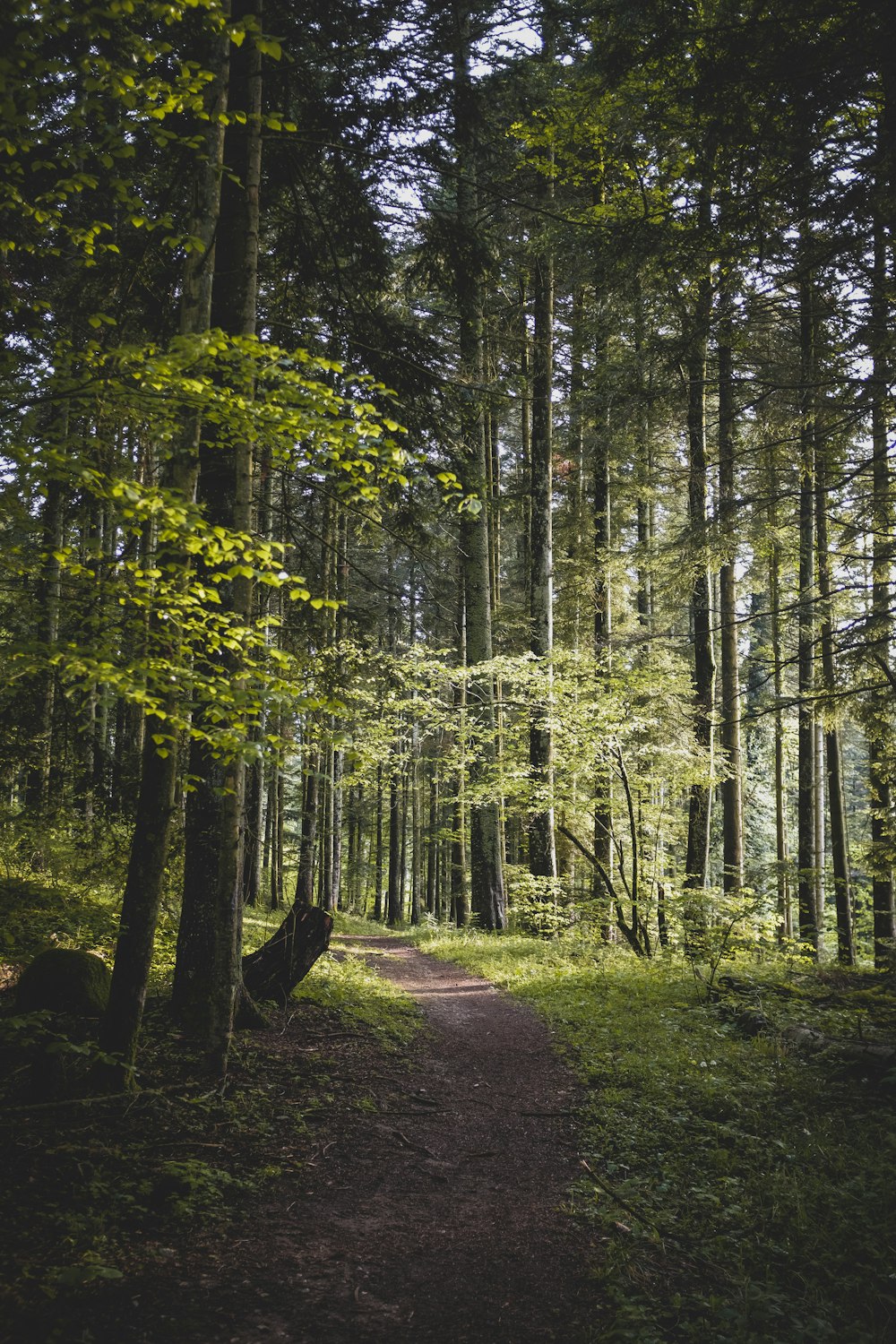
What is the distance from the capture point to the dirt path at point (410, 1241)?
126 inches

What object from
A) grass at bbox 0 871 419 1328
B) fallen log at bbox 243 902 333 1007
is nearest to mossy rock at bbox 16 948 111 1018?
grass at bbox 0 871 419 1328

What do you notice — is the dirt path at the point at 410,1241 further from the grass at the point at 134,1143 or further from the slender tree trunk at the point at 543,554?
the slender tree trunk at the point at 543,554

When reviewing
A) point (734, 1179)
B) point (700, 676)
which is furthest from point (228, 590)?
point (700, 676)

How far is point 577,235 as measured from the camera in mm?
8977

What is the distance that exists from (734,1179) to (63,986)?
191 inches

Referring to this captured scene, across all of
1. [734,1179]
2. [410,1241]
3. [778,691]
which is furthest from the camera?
[778,691]

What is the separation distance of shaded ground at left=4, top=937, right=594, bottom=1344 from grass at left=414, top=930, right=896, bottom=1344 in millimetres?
290

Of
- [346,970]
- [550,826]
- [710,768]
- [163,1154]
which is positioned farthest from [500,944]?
[163,1154]

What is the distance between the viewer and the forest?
4262 millimetres

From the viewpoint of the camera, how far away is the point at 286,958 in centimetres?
753

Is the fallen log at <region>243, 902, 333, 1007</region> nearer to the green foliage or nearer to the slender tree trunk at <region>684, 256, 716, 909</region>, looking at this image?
the green foliage

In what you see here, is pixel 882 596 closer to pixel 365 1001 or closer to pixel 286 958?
pixel 365 1001

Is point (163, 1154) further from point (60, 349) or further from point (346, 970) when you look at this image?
point (346, 970)

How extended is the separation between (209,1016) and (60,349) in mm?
4767
